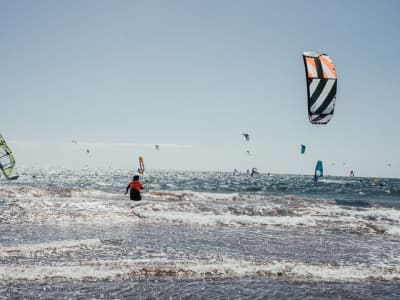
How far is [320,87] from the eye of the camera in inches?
265

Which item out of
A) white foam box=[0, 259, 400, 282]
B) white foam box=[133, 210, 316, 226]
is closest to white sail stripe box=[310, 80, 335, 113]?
white foam box=[0, 259, 400, 282]

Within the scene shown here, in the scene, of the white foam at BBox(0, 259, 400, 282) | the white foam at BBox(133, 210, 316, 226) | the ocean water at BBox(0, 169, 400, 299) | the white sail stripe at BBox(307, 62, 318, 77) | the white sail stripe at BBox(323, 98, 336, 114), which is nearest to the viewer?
the ocean water at BBox(0, 169, 400, 299)

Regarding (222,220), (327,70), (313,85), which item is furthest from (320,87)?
(222,220)

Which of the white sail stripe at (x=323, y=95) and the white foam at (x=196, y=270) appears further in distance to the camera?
the white sail stripe at (x=323, y=95)

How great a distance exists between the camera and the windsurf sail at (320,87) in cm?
664

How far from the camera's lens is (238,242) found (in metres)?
10.2

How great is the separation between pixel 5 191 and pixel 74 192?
182 inches

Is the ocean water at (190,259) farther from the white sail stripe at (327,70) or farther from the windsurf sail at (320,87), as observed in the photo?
the white sail stripe at (327,70)

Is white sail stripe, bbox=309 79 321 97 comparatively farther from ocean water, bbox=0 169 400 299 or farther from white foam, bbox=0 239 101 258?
white foam, bbox=0 239 101 258

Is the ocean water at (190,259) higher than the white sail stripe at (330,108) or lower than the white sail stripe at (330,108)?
lower

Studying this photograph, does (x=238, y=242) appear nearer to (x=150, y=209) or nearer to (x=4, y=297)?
(x=4, y=297)

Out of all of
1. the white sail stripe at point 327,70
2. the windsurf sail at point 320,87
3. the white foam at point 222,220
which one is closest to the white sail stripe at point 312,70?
the windsurf sail at point 320,87

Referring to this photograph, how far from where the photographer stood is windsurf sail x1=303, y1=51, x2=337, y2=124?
21.8 ft

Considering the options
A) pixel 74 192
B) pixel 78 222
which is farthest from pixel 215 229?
pixel 74 192
